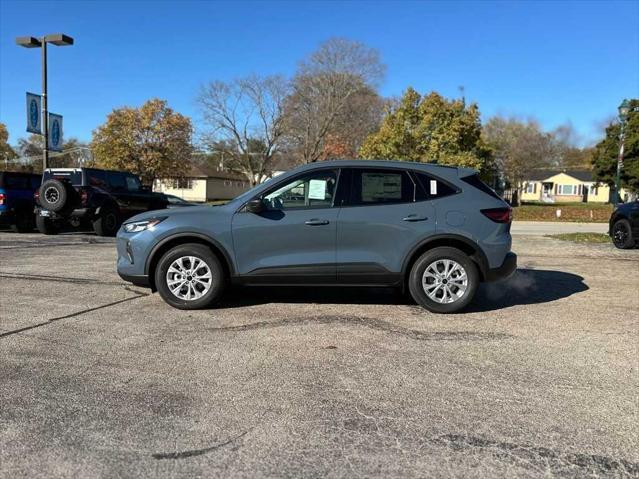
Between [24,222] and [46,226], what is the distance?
3.87 feet

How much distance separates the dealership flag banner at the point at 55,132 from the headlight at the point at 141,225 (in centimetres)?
1446

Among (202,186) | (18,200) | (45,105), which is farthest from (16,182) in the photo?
(202,186)

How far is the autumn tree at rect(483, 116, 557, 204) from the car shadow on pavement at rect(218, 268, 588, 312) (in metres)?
43.5

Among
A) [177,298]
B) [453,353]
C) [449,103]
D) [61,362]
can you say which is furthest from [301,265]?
[449,103]

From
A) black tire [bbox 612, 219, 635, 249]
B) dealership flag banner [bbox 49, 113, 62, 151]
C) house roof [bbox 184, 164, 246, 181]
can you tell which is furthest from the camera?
house roof [bbox 184, 164, 246, 181]

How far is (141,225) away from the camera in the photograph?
20.1ft

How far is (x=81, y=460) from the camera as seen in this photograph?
114 inches

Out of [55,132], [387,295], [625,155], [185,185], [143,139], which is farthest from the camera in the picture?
[185,185]

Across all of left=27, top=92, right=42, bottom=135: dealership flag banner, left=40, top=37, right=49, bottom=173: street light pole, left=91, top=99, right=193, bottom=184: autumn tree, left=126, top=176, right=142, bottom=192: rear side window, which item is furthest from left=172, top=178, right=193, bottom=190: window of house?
left=126, top=176, right=142, bottom=192: rear side window

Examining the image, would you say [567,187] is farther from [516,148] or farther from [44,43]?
[44,43]

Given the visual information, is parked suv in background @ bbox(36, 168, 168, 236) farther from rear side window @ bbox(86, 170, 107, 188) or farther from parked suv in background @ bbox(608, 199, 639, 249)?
parked suv in background @ bbox(608, 199, 639, 249)

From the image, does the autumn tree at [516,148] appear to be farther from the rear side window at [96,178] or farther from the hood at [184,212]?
the hood at [184,212]

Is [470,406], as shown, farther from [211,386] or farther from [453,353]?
[211,386]

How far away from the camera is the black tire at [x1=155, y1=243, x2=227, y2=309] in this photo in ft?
19.7
